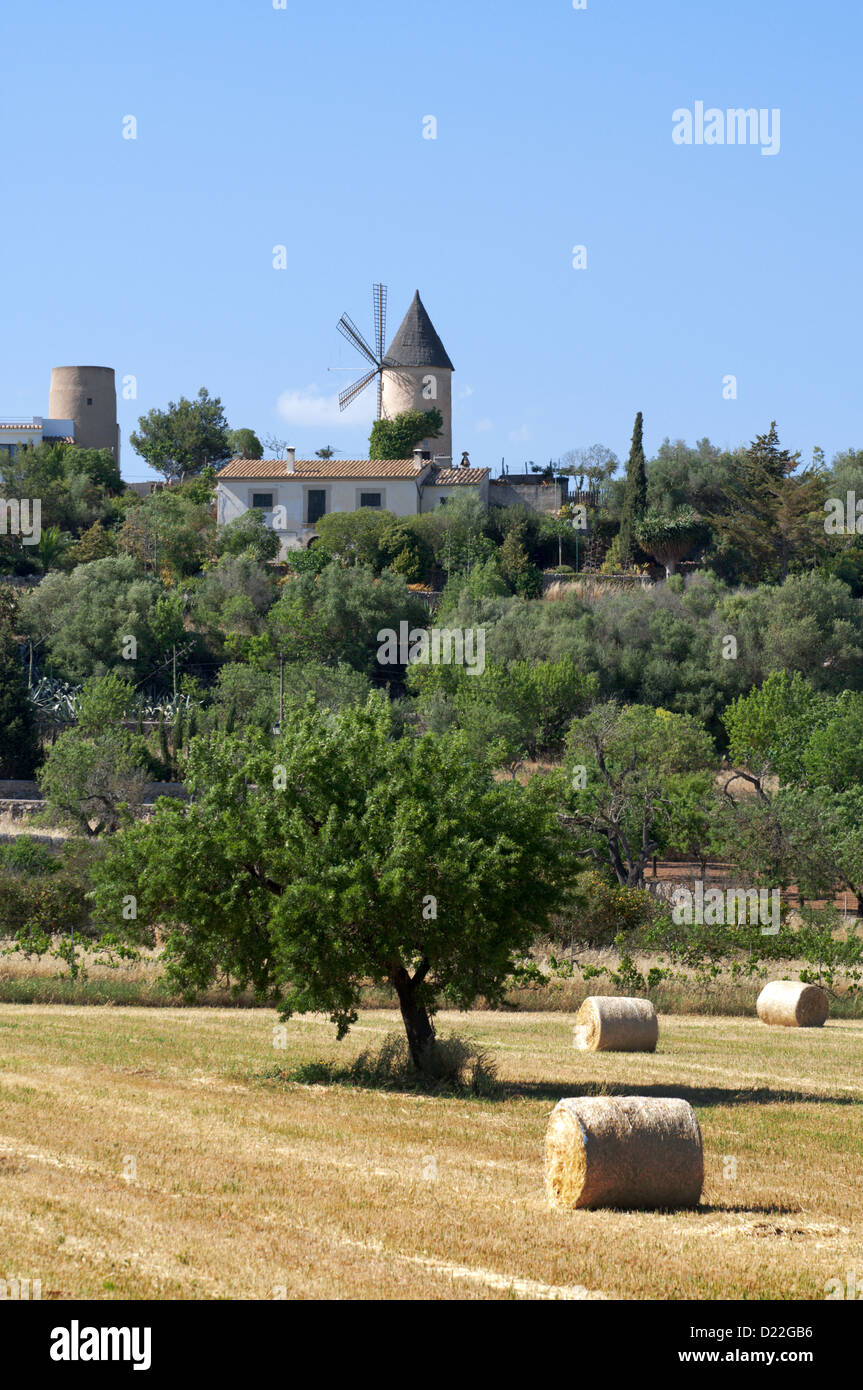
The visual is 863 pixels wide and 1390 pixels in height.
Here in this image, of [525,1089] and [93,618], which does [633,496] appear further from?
[525,1089]

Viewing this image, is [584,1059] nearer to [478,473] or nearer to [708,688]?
[708,688]

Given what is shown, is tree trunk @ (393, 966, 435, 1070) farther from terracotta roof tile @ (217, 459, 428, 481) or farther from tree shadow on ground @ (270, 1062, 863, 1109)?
terracotta roof tile @ (217, 459, 428, 481)

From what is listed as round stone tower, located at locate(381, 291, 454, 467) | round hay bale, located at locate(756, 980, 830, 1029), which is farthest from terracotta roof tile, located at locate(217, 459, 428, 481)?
round hay bale, located at locate(756, 980, 830, 1029)

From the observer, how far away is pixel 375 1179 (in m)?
14.6

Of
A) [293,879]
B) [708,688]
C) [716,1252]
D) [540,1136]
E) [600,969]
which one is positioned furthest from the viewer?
[708,688]

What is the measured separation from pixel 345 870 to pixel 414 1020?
3076mm

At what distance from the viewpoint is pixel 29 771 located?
67562mm

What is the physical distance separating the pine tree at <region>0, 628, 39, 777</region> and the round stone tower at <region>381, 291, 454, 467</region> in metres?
43.6

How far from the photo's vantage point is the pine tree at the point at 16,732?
6731cm

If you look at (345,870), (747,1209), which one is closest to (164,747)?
(345,870)

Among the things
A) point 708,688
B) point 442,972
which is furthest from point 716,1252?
point 708,688

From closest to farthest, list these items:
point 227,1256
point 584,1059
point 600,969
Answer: point 227,1256, point 584,1059, point 600,969

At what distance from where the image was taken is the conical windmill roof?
10881 centimetres

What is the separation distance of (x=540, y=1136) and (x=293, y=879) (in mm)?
5224
